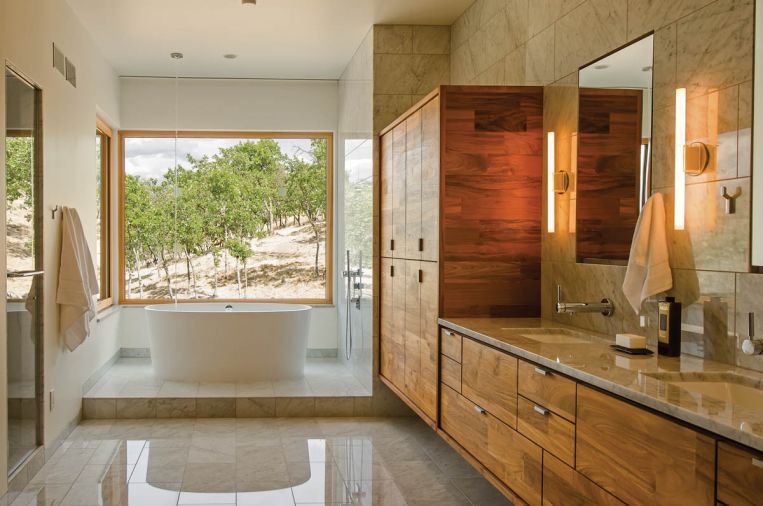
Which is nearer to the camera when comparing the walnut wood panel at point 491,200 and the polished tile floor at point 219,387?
the walnut wood panel at point 491,200

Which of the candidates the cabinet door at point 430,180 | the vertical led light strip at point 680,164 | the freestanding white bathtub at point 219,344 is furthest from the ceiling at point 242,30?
the vertical led light strip at point 680,164

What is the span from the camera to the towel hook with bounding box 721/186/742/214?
228 centimetres

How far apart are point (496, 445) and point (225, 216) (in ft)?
16.1

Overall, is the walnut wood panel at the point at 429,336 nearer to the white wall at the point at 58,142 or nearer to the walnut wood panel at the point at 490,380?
the walnut wood panel at the point at 490,380

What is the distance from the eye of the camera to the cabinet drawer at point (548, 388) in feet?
7.52

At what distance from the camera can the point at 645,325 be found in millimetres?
2811

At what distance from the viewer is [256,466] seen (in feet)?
13.4

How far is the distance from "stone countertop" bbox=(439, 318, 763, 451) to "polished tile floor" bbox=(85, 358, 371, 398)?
7.88ft

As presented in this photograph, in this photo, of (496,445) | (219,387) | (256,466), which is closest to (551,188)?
(496,445)

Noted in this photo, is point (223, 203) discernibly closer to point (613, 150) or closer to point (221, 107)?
point (221, 107)

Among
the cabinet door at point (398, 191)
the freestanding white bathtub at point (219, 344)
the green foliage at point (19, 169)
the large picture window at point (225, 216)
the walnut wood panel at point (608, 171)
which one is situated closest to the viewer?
the walnut wood panel at point (608, 171)

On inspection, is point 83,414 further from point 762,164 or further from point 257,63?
point 762,164

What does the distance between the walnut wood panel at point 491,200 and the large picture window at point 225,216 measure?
3715 millimetres

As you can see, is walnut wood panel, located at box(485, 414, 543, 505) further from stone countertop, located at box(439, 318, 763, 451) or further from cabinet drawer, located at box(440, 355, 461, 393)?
cabinet drawer, located at box(440, 355, 461, 393)
